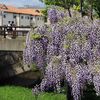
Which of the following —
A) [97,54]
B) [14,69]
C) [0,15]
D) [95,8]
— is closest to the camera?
[97,54]

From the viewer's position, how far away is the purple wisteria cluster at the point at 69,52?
15.3 m

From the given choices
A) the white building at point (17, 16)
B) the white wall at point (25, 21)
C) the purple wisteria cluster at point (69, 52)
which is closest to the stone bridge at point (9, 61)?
the purple wisteria cluster at point (69, 52)

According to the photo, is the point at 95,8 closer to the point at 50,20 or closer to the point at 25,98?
the point at 25,98

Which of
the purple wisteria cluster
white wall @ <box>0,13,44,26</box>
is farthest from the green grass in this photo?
white wall @ <box>0,13,44,26</box>

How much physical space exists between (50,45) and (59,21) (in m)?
0.98

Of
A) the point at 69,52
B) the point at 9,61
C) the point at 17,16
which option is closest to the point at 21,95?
the point at 9,61

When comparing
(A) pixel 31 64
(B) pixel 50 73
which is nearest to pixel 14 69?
(A) pixel 31 64

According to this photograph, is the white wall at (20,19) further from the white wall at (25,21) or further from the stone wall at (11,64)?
the stone wall at (11,64)

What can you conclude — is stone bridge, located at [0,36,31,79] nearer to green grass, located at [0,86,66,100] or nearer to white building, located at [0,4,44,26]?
green grass, located at [0,86,66,100]

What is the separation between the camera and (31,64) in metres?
17.6

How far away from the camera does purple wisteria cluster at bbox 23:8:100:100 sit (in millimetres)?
15320

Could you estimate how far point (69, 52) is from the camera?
15.6 m

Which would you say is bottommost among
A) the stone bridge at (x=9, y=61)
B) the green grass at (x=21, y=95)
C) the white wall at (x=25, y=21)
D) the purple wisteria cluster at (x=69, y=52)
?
the white wall at (x=25, y=21)

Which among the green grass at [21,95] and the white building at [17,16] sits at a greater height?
the green grass at [21,95]
